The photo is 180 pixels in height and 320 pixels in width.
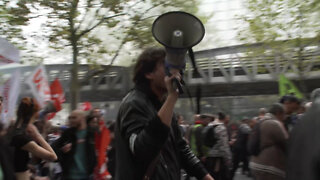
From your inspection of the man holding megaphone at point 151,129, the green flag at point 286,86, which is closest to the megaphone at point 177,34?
the man holding megaphone at point 151,129

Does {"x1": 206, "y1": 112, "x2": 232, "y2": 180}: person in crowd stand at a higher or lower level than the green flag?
lower

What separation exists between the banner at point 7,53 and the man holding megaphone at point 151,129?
3088 millimetres

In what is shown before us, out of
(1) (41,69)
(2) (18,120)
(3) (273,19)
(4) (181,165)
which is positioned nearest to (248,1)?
(3) (273,19)

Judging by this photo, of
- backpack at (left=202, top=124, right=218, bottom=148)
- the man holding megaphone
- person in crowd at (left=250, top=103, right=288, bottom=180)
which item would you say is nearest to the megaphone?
the man holding megaphone

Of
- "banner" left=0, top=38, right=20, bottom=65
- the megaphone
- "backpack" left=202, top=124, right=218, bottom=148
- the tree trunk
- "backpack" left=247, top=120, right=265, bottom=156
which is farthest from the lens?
the tree trunk

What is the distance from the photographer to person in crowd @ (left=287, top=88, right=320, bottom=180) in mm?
1479

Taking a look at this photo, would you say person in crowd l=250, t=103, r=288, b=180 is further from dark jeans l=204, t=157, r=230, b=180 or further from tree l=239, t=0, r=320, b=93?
tree l=239, t=0, r=320, b=93

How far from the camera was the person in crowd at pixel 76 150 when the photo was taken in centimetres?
550

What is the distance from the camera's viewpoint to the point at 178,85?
194cm

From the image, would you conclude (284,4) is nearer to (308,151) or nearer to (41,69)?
(41,69)

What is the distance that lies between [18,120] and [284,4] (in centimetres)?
1277

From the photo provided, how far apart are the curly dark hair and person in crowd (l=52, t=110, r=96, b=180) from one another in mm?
3348

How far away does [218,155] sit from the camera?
759 centimetres

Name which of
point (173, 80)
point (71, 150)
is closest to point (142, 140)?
point (173, 80)
